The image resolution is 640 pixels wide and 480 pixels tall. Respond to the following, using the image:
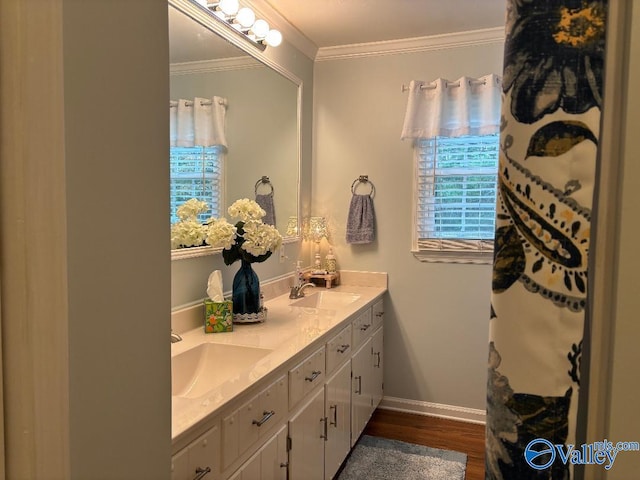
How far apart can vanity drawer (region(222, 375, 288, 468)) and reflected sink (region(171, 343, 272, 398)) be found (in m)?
0.18

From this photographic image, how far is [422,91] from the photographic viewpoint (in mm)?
3248

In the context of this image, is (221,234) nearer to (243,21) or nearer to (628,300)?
(243,21)

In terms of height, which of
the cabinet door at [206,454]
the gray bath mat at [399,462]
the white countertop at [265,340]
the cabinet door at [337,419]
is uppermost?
the white countertop at [265,340]

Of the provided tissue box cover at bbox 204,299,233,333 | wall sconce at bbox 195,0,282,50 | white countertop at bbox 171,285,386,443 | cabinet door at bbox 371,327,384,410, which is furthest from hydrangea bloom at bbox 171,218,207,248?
cabinet door at bbox 371,327,384,410

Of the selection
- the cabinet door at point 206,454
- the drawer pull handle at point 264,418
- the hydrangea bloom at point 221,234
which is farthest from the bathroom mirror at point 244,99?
the cabinet door at point 206,454

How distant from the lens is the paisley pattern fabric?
52cm

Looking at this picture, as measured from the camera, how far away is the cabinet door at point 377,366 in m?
3.16

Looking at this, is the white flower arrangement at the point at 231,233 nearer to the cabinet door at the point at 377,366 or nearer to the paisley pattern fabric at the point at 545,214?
the cabinet door at the point at 377,366

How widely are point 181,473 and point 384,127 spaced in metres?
2.68

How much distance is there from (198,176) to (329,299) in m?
1.35

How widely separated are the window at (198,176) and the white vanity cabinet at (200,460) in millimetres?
997

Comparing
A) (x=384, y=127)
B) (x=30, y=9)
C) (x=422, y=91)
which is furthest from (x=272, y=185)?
(x=30, y=9)

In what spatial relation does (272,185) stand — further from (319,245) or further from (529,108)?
(529,108)

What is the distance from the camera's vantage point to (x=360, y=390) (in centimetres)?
287
